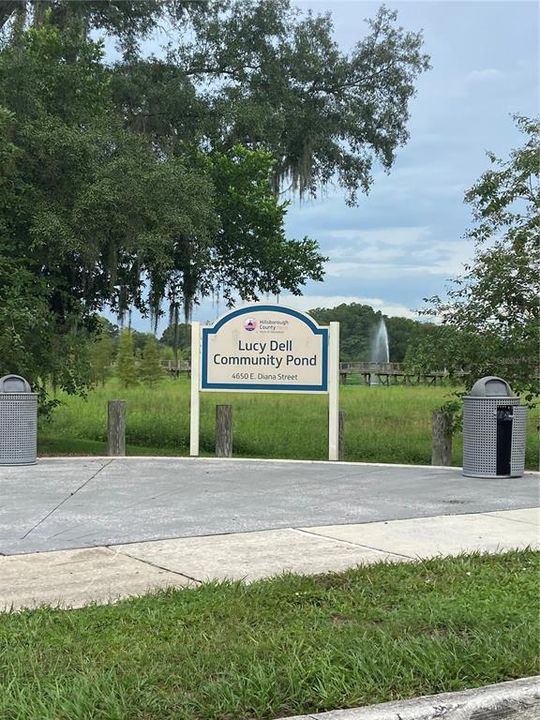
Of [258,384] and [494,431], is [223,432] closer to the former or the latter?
[258,384]

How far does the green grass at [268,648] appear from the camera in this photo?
10.9ft

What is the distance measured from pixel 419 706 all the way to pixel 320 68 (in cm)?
1818

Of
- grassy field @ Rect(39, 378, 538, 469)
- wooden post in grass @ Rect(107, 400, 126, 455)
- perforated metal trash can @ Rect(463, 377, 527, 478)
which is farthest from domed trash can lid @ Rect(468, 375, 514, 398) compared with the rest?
wooden post in grass @ Rect(107, 400, 126, 455)

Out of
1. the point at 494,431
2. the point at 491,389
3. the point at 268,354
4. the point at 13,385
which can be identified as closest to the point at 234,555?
the point at 494,431

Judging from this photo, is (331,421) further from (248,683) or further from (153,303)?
(248,683)

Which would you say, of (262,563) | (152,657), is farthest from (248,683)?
(262,563)

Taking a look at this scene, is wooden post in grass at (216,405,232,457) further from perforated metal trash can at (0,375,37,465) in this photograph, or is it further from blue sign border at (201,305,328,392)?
perforated metal trash can at (0,375,37,465)

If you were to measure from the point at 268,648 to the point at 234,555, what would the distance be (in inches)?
84.8

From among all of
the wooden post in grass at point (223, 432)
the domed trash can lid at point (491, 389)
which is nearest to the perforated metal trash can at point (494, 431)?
the domed trash can lid at point (491, 389)

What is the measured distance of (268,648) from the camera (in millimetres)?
3861

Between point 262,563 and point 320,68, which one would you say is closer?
point 262,563

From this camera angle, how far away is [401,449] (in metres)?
17.0

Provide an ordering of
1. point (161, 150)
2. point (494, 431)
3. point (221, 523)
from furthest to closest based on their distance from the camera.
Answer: point (161, 150) < point (494, 431) < point (221, 523)

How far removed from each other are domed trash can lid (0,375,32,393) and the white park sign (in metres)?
2.65
